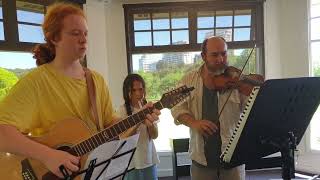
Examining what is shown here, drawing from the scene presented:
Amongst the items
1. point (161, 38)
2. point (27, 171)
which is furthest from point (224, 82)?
point (161, 38)

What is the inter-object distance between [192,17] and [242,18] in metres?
0.80

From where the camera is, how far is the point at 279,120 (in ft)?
5.84

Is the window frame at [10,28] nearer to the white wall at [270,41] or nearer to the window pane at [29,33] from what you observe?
the window pane at [29,33]

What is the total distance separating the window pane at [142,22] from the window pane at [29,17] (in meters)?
1.51

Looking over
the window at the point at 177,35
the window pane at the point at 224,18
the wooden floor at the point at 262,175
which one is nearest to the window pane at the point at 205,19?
the window at the point at 177,35

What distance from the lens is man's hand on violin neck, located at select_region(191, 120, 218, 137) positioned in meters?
2.29

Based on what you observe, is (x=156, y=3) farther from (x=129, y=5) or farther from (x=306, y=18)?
(x=306, y=18)

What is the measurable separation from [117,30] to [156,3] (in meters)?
0.72

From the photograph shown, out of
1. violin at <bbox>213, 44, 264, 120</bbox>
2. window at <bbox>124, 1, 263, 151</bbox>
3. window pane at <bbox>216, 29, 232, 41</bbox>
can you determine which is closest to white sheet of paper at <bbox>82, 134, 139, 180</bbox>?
violin at <bbox>213, 44, 264, 120</bbox>

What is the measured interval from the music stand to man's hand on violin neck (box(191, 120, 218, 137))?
797 mm

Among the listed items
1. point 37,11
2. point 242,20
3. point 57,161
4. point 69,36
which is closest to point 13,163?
point 57,161

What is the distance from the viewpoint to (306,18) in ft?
17.2

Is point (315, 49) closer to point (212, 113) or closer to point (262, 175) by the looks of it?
point (262, 175)

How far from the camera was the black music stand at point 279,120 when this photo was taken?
1.66 m
